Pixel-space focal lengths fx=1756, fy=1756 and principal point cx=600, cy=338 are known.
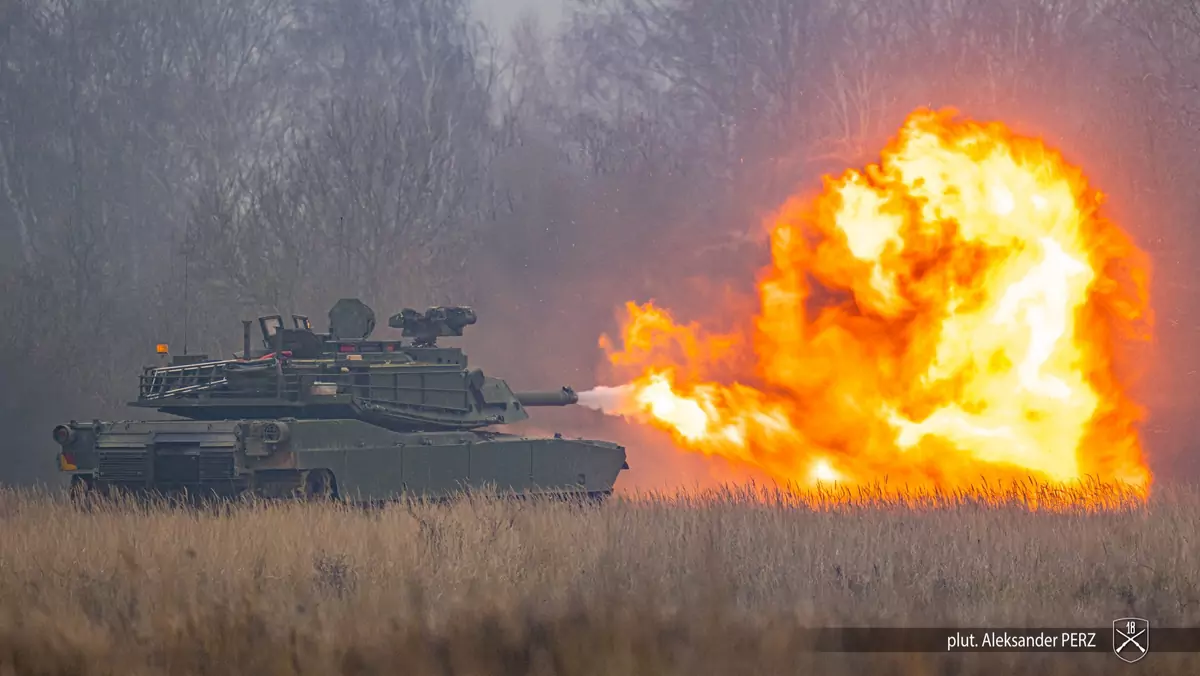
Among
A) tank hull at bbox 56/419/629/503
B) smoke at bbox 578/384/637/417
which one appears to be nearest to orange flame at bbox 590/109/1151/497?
smoke at bbox 578/384/637/417

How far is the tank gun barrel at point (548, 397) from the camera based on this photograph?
76.6 ft

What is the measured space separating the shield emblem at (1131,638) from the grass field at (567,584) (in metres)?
0.18

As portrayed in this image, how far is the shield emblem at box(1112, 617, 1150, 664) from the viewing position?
1111cm

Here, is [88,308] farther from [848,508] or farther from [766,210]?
[848,508]

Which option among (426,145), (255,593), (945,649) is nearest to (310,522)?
(255,593)

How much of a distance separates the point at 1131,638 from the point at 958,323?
1071 centimetres

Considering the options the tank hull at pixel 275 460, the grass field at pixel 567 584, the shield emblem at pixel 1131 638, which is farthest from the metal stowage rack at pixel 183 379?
the shield emblem at pixel 1131 638

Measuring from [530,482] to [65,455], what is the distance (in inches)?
217

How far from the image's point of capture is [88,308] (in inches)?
1502

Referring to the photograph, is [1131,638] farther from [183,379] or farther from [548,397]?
[548,397]

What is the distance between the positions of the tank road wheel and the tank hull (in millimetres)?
11

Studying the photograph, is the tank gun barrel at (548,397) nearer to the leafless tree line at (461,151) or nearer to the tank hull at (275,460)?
the tank hull at (275,460)

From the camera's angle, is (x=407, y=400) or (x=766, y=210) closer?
(x=407, y=400)

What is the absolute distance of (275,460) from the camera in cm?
1936
